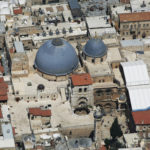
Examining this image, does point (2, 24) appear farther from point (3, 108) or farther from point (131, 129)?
point (131, 129)

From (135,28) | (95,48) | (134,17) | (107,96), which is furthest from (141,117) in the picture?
(134,17)

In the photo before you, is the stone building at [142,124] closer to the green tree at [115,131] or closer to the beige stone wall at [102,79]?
the green tree at [115,131]

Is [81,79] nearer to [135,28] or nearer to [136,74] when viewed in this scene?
[136,74]

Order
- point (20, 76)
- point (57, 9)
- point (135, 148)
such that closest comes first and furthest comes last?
point (135, 148) → point (20, 76) → point (57, 9)

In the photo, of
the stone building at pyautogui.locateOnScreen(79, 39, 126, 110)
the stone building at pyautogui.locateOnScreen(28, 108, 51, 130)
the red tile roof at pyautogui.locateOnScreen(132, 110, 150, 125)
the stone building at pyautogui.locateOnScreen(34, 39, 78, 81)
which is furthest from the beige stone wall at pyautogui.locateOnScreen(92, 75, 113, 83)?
the stone building at pyautogui.locateOnScreen(28, 108, 51, 130)

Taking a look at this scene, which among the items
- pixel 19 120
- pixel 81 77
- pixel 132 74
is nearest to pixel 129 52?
pixel 132 74

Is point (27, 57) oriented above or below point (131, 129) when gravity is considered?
above

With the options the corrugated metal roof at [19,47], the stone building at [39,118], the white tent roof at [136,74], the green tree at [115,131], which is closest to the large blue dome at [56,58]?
the corrugated metal roof at [19,47]
